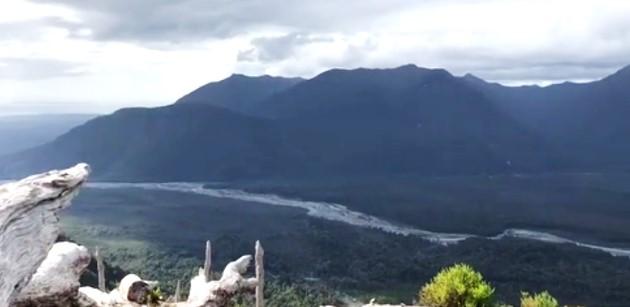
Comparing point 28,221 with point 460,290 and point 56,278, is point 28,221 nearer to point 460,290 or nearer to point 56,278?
point 56,278

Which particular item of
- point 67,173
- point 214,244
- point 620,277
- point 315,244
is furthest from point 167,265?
point 67,173

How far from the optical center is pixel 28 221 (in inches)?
511

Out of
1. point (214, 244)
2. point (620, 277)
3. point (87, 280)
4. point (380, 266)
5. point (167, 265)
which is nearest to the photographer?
point (87, 280)

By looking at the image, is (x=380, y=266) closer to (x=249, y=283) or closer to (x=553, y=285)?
(x=553, y=285)

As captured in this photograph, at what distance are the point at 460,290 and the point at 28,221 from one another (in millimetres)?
14709

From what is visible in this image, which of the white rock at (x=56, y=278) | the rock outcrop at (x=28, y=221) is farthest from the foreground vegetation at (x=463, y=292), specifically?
the rock outcrop at (x=28, y=221)

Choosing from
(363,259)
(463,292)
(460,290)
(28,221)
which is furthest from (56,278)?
(363,259)

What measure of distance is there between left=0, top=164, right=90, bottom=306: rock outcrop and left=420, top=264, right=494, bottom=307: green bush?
13771 millimetres

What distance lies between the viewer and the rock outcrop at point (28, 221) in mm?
12523

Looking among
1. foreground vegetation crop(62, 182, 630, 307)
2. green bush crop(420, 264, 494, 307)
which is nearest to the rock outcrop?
green bush crop(420, 264, 494, 307)

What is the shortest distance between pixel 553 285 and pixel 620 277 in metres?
15.0

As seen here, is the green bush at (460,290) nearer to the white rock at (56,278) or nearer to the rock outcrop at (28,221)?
the white rock at (56,278)

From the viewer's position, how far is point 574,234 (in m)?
199

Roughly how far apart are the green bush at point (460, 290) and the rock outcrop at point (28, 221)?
1377 centimetres
